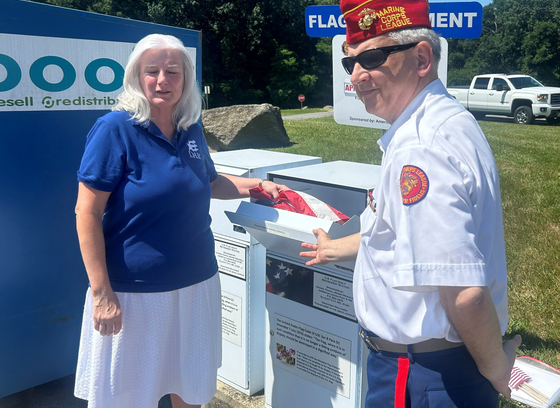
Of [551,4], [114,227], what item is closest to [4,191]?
[114,227]

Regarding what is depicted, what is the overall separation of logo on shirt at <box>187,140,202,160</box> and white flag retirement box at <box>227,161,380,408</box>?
1.02 feet

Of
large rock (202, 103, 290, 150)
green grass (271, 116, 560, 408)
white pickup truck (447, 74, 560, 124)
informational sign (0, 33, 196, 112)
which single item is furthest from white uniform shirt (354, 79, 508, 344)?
white pickup truck (447, 74, 560, 124)

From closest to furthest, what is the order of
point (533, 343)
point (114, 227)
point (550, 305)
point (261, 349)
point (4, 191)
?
point (114, 227) → point (4, 191) → point (261, 349) → point (533, 343) → point (550, 305)

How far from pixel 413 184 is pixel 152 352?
4.51 ft

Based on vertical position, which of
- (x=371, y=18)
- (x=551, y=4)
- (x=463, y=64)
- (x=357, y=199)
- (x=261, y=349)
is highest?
(x=551, y=4)

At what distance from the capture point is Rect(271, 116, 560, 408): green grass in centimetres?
360

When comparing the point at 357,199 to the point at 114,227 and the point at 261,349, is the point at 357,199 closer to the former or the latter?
the point at 261,349

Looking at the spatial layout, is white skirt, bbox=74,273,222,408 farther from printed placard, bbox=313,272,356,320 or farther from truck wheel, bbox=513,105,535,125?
truck wheel, bbox=513,105,535,125

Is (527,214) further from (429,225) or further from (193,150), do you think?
(429,225)

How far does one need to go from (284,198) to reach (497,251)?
1141 millimetres

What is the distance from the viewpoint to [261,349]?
116 inches

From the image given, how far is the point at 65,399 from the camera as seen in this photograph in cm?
301

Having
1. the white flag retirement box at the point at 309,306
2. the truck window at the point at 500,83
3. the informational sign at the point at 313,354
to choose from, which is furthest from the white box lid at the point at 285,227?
the truck window at the point at 500,83

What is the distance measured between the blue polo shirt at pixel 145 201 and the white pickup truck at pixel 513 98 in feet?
58.0
